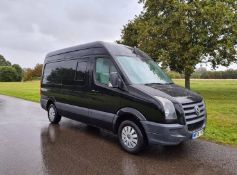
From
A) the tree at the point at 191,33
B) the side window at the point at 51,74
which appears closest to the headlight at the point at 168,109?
the side window at the point at 51,74

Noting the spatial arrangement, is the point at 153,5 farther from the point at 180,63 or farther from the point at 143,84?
the point at 143,84

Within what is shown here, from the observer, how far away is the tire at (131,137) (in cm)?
526

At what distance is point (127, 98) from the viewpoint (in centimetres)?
544

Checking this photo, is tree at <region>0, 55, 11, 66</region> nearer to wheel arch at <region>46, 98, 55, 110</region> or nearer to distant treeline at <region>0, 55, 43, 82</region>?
distant treeline at <region>0, 55, 43, 82</region>

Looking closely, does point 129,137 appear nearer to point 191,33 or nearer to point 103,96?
point 103,96

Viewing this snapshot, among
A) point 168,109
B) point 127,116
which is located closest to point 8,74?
point 127,116

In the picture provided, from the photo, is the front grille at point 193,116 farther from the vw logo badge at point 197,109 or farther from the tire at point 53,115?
the tire at point 53,115

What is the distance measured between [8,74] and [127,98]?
85.7m

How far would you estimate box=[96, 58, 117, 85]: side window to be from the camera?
19.7ft

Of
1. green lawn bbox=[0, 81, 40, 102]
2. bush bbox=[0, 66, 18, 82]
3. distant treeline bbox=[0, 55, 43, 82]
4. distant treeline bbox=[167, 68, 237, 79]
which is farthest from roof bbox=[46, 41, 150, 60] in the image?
bush bbox=[0, 66, 18, 82]

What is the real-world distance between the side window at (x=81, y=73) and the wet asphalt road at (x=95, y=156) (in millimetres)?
1518

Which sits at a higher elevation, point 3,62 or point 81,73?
point 3,62

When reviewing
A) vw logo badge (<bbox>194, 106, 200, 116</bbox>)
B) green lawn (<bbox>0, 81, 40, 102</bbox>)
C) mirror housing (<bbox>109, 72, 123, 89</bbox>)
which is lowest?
green lawn (<bbox>0, 81, 40, 102</bbox>)

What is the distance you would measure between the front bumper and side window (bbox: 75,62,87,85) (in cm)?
254
